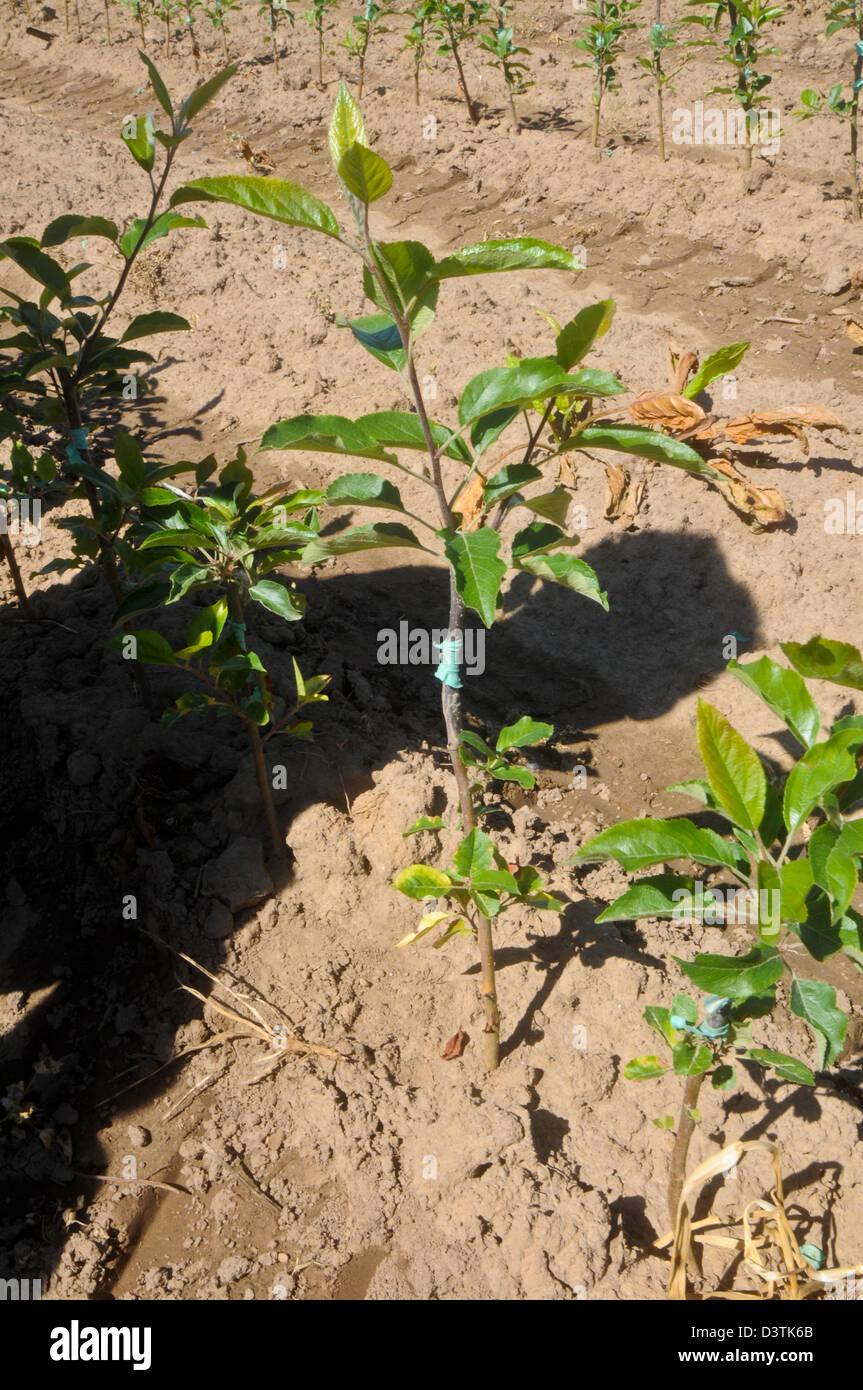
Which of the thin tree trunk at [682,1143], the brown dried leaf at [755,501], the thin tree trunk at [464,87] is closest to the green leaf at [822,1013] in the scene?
the thin tree trunk at [682,1143]

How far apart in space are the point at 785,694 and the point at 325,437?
0.94 m

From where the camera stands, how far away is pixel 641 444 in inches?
65.8

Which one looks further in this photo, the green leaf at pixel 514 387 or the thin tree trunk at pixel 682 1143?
the thin tree trunk at pixel 682 1143

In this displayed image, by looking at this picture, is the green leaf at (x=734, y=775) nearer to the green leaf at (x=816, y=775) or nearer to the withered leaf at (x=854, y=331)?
the green leaf at (x=816, y=775)

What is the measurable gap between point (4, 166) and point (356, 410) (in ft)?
13.7

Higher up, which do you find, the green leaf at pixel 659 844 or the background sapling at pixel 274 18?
the background sapling at pixel 274 18

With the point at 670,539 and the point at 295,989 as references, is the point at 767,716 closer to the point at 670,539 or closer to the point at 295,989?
the point at 670,539

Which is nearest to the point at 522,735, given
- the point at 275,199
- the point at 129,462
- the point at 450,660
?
the point at 450,660

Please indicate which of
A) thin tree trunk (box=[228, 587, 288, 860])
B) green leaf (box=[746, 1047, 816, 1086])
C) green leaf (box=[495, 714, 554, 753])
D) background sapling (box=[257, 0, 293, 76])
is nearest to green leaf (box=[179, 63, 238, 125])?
thin tree trunk (box=[228, 587, 288, 860])

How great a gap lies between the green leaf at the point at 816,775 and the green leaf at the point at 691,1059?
1.50 ft

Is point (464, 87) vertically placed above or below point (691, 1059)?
above

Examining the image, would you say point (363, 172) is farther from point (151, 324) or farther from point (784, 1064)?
→ point (784, 1064)

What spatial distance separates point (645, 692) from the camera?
3.84 m

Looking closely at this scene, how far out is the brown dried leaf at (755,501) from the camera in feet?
13.1
